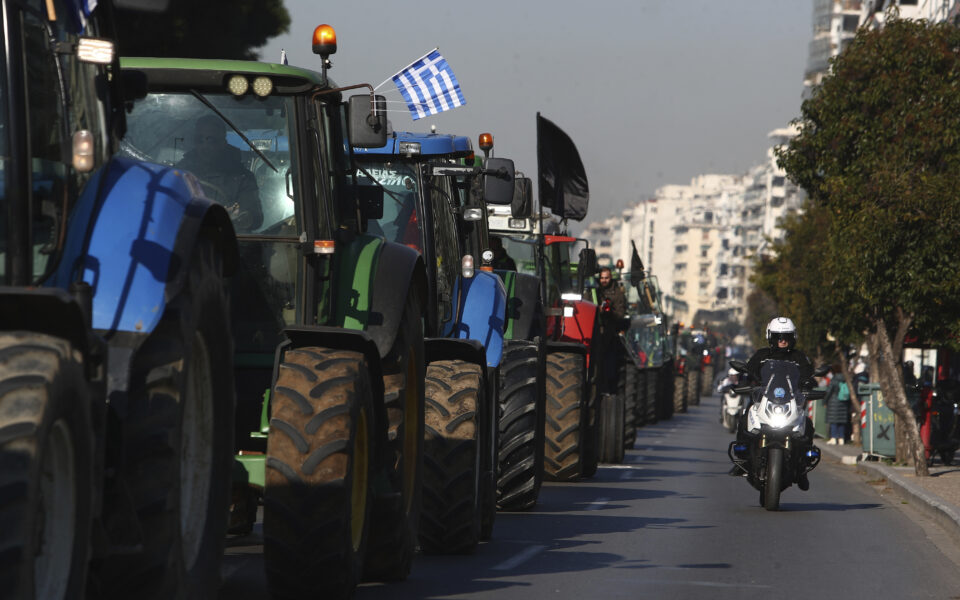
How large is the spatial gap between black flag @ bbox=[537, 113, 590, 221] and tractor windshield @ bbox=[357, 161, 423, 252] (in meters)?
3.76

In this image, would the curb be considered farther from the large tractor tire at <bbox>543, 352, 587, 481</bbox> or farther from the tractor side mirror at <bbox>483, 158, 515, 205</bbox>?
the tractor side mirror at <bbox>483, 158, 515, 205</bbox>

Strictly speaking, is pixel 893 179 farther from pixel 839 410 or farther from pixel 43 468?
pixel 43 468

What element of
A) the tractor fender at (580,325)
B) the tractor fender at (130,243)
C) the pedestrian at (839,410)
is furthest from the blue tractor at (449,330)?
the pedestrian at (839,410)

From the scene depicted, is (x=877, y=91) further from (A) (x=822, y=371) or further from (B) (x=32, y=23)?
(B) (x=32, y=23)

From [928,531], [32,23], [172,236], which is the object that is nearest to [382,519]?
[172,236]

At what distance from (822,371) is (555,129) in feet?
12.8

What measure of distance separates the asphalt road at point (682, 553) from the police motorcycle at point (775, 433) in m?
0.32

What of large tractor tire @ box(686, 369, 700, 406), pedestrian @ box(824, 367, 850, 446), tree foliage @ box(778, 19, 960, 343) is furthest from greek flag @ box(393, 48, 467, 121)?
large tractor tire @ box(686, 369, 700, 406)

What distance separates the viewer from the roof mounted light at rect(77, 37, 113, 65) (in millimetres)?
5449

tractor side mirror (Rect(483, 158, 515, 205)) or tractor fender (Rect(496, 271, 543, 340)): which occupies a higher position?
tractor side mirror (Rect(483, 158, 515, 205))

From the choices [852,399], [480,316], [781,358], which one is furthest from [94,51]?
[852,399]

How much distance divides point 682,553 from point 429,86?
620cm

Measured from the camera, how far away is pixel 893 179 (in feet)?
79.4

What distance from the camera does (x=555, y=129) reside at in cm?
1552
